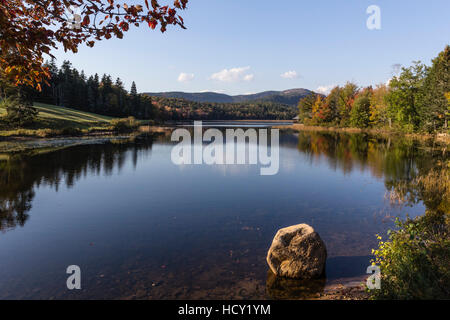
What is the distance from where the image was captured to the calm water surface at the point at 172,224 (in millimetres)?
7395

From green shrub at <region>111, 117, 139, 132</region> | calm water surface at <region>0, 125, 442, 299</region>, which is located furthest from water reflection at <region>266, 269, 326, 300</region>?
green shrub at <region>111, 117, 139, 132</region>

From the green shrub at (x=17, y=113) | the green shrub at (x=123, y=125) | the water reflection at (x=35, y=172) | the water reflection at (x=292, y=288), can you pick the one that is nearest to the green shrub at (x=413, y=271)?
the water reflection at (x=292, y=288)

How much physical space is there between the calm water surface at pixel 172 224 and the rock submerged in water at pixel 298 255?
398 millimetres

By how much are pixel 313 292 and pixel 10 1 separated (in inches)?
349

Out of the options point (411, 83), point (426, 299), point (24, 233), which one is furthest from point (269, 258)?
point (411, 83)

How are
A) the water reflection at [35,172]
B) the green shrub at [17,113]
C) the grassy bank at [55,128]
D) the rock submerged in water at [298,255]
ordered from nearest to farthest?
1. the rock submerged in water at [298,255]
2. the water reflection at [35,172]
3. the grassy bank at [55,128]
4. the green shrub at [17,113]

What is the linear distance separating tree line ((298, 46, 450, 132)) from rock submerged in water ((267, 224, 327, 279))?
155ft

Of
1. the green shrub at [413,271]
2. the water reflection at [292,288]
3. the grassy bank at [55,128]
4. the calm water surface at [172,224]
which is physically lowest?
the water reflection at [292,288]

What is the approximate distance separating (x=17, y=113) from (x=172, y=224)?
4425 cm

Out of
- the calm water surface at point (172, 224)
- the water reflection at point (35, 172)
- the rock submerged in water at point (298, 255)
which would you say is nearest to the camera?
the calm water surface at point (172, 224)

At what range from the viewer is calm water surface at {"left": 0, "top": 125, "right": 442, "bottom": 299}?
24.3ft

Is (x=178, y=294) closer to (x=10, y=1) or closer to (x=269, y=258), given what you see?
(x=269, y=258)

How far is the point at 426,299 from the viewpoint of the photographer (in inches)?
199

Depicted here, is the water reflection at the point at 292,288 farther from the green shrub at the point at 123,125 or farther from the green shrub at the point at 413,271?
the green shrub at the point at 123,125
